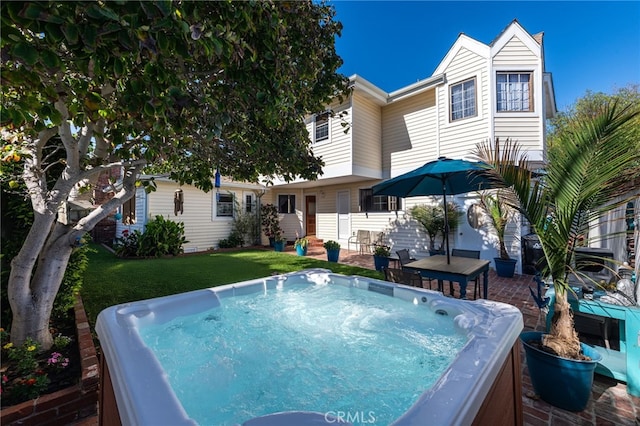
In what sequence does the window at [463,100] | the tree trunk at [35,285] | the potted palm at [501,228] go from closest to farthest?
1. the tree trunk at [35,285]
2. the potted palm at [501,228]
3. the window at [463,100]

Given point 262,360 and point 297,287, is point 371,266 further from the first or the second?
point 262,360

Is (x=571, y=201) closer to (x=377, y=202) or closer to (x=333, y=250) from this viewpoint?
(x=333, y=250)

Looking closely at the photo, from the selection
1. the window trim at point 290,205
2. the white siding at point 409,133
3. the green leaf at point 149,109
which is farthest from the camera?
the window trim at point 290,205

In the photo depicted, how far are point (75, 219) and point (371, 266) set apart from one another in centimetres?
718

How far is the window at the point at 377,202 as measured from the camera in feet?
34.1

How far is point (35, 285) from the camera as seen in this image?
2.93 metres

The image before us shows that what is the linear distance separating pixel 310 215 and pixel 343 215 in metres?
2.61

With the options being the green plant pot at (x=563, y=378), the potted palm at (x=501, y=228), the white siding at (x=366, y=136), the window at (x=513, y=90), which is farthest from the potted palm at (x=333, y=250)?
the green plant pot at (x=563, y=378)

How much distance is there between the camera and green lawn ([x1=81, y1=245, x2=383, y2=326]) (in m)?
5.29

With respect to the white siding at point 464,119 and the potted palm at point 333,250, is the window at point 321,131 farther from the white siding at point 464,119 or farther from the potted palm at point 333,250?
the potted palm at point 333,250

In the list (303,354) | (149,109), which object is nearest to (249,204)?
(303,354)

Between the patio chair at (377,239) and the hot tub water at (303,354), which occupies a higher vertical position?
the patio chair at (377,239)

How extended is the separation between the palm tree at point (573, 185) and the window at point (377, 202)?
741 centimetres

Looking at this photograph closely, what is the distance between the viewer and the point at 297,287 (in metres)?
4.63
